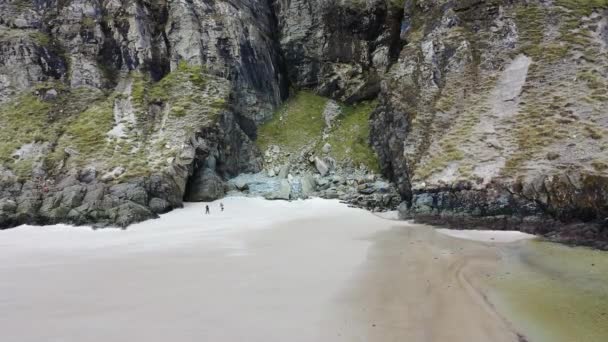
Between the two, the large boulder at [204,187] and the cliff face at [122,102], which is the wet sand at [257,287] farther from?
the large boulder at [204,187]

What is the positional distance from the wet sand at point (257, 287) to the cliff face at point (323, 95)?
467 cm

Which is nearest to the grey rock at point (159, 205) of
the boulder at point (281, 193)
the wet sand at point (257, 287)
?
the wet sand at point (257, 287)

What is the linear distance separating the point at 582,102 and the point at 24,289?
25.1 metres

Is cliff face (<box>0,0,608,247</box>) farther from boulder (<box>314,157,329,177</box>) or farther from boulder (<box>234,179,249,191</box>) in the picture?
boulder (<box>314,157,329,177</box>)

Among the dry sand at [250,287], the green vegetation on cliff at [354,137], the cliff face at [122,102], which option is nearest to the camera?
the dry sand at [250,287]

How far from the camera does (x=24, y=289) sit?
8.73 metres

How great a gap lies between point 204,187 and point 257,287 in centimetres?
1805

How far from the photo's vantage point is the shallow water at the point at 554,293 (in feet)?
21.3

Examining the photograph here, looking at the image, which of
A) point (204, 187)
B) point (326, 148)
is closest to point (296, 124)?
point (326, 148)

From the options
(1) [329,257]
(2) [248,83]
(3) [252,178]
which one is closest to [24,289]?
(1) [329,257]

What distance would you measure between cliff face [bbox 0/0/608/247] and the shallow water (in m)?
3.16

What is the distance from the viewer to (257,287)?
877 cm

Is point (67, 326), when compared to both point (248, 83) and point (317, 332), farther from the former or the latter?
point (248, 83)

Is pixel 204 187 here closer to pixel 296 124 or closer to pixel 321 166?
pixel 321 166
